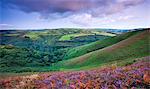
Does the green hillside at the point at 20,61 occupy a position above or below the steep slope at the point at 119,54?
below

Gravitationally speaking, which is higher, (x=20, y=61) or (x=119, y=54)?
(x=119, y=54)

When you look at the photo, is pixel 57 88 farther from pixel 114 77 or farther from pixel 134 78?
pixel 134 78

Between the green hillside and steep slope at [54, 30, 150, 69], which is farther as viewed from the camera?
the green hillside

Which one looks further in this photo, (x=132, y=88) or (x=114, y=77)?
(x=114, y=77)

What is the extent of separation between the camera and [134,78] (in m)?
7.87

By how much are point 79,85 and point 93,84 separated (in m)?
0.46

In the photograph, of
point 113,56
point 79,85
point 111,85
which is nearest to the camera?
point 111,85

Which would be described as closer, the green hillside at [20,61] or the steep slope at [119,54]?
the steep slope at [119,54]

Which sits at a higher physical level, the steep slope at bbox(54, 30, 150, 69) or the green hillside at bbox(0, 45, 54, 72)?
the steep slope at bbox(54, 30, 150, 69)

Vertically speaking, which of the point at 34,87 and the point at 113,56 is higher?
the point at 34,87

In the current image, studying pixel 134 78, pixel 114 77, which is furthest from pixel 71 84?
pixel 134 78

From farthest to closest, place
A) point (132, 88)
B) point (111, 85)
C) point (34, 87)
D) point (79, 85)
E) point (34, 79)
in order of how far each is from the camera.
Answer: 1. point (34, 79)
2. point (34, 87)
3. point (79, 85)
4. point (111, 85)
5. point (132, 88)

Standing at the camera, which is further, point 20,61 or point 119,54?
point 20,61

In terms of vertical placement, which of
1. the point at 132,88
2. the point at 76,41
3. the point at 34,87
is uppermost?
the point at 132,88
